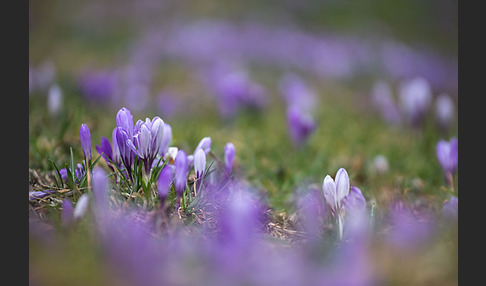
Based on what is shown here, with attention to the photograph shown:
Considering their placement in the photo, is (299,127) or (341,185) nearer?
(341,185)

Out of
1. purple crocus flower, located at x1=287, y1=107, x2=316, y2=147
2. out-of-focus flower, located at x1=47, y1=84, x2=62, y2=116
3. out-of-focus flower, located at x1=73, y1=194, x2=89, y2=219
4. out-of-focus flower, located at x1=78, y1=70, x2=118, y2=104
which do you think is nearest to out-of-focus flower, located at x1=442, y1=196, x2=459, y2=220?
purple crocus flower, located at x1=287, y1=107, x2=316, y2=147

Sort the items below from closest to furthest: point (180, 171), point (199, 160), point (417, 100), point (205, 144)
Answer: point (180, 171) → point (199, 160) → point (205, 144) → point (417, 100)

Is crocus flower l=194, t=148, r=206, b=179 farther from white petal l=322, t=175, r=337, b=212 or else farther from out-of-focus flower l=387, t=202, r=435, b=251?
out-of-focus flower l=387, t=202, r=435, b=251

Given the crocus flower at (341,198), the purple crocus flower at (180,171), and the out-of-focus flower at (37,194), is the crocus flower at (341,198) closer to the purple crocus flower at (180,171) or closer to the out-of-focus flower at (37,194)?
the purple crocus flower at (180,171)

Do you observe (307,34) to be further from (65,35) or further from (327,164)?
(327,164)

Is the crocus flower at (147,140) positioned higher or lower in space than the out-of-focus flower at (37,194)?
higher

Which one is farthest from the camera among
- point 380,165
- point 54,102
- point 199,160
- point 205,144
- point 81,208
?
point 380,165

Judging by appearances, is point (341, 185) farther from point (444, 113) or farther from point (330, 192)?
point (444, 113)

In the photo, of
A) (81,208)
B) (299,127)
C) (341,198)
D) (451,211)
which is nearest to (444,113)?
(299,127)

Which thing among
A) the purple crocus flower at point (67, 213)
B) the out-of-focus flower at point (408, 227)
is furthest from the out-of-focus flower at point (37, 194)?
the out-of-focus flower at point (408, 227)
